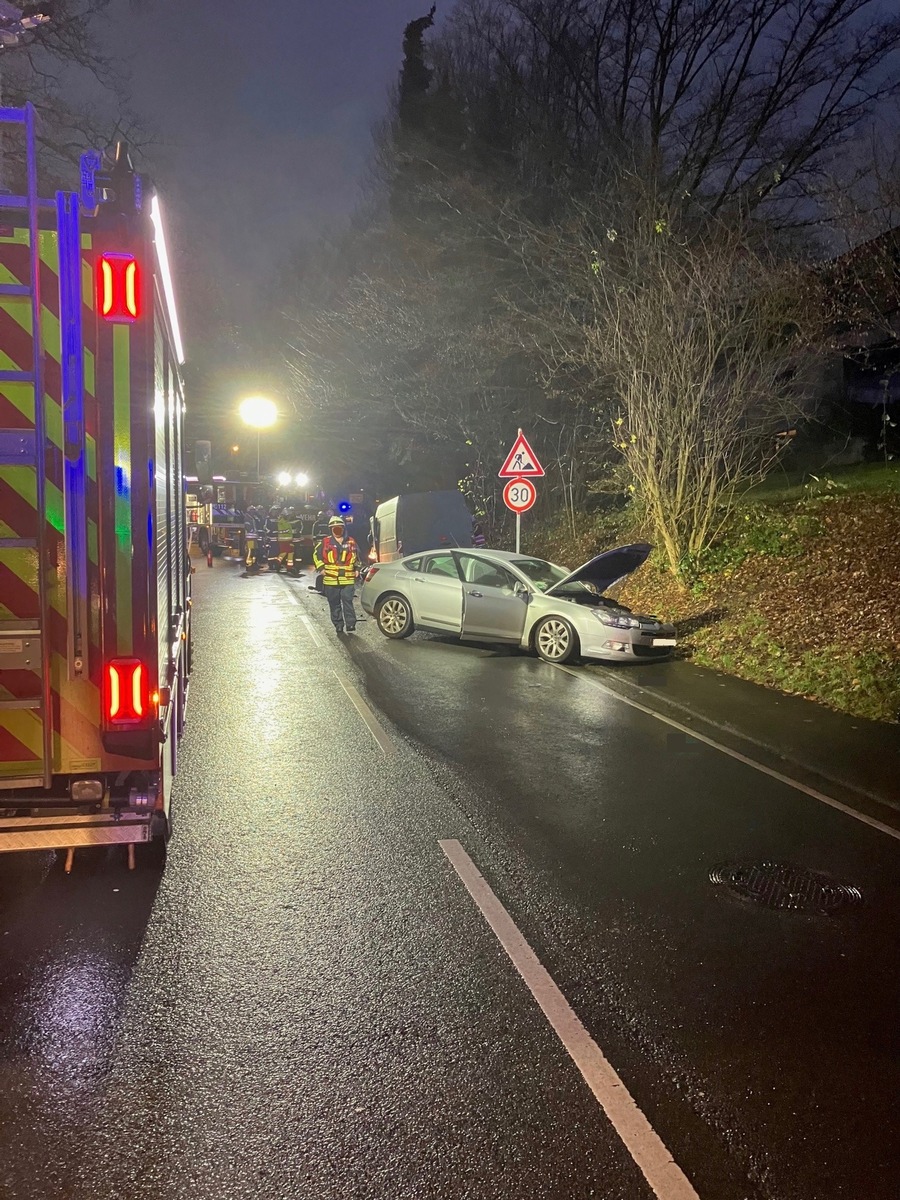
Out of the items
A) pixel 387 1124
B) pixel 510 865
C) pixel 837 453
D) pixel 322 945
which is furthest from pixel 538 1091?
pixel 837 453

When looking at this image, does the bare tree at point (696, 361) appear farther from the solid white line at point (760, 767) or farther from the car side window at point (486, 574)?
the solid white line at point (760, 767)

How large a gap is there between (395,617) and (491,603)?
1.84m

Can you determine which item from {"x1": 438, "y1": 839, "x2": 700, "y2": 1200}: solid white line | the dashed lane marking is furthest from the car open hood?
{"x1": 438, "y1": 839, "x2": 700, "y2": 1200}: solid white line

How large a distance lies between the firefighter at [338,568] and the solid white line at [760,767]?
4.65 m

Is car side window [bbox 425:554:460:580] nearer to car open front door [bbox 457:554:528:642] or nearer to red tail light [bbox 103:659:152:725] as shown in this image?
car open front door [bbox 457:554:528:642]

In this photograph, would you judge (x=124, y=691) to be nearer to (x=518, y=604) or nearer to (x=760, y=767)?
(x=760, y=767)

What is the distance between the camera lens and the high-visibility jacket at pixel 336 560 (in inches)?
550

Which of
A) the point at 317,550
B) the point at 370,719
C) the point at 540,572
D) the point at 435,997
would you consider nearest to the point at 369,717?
the point at 370,719

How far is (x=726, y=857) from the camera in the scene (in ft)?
17.8

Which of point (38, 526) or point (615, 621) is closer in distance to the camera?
point (38, 526)

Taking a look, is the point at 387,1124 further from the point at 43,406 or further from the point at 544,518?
the point at 544,518

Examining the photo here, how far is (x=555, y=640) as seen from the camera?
12.5m

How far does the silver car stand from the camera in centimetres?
1224

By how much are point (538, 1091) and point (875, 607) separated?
33.9 feet
